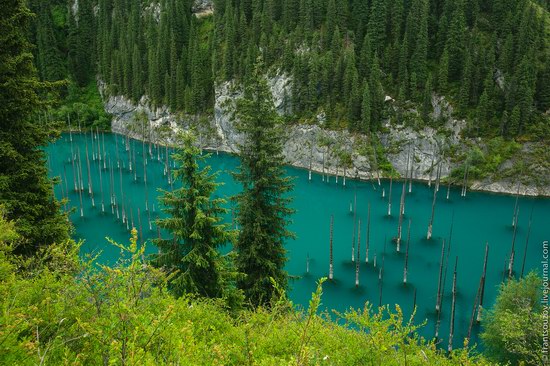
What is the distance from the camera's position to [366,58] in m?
119

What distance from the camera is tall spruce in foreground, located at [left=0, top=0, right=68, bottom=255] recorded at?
18875 mm

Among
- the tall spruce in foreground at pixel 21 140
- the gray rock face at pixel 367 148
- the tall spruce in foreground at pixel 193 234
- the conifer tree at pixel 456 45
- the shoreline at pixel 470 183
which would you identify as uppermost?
the conifer tree at pixel 456 45

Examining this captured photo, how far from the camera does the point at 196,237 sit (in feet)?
77.2

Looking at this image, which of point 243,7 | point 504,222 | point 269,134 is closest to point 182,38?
point 243,7

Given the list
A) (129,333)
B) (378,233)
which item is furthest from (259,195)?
(378,233)

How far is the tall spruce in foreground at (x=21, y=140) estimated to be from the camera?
61.9ft

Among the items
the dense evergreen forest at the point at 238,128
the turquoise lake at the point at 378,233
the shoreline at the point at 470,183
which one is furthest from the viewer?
the shoreline at the point at 470,183

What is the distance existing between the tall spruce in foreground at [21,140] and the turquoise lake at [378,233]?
23009mm

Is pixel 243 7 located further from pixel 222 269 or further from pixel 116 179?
pixel 222 269

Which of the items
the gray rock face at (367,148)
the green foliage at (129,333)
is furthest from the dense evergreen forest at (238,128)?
the gray rock face at (367,148)

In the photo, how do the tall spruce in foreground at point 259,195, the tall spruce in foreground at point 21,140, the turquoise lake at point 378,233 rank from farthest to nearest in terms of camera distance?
the turquoise lake at point 378,233, the tall spruce in foreground at point 259,195, the tall spruce in foreground at point 21,140

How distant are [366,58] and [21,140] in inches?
4407


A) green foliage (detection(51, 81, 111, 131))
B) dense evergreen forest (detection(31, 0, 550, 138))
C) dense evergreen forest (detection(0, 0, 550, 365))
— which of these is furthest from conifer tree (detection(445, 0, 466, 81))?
green foliage (detection(51, 81, 111, 131))

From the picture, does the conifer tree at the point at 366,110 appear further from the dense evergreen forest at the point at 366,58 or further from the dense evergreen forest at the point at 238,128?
the dense evergreen forest at the point at 238,128
